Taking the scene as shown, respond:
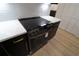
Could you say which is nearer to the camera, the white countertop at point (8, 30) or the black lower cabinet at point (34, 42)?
the white countertop at point (8, 30)

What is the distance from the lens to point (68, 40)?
2.26 metres

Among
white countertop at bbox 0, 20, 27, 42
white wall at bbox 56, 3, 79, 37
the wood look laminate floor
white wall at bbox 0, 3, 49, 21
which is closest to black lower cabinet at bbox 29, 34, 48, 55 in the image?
the wood look laminate floor

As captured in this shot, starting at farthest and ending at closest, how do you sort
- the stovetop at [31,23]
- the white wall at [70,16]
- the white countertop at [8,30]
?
the white wall at [70,16] < the stovetop at [31,23] < the white countertop at [8,30]

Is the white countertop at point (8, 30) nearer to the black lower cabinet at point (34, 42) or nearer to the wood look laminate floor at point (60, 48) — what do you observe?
the black lower cabinet at point (34, 42)

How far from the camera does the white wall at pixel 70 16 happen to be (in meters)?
2.48

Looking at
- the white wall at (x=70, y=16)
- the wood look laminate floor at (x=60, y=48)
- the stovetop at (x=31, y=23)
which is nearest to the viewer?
the stovetop at (x=31, y=23)

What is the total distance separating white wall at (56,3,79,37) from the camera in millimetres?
2477

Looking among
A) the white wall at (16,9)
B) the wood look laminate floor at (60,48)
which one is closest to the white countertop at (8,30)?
the white wall at (16,9)

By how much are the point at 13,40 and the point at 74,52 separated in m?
1.55

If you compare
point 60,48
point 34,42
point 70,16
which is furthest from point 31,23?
point 70,16

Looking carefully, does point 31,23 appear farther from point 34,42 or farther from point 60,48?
point 60,48

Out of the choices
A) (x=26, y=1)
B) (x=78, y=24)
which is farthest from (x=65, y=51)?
A: (x=26, y=1)

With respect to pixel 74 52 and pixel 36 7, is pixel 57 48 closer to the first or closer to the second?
pixel 74 52

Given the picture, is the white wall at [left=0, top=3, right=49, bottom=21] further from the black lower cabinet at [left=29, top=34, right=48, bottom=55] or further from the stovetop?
the black lower cabinet at [left=29, top=34, right=48, bottom=55]
